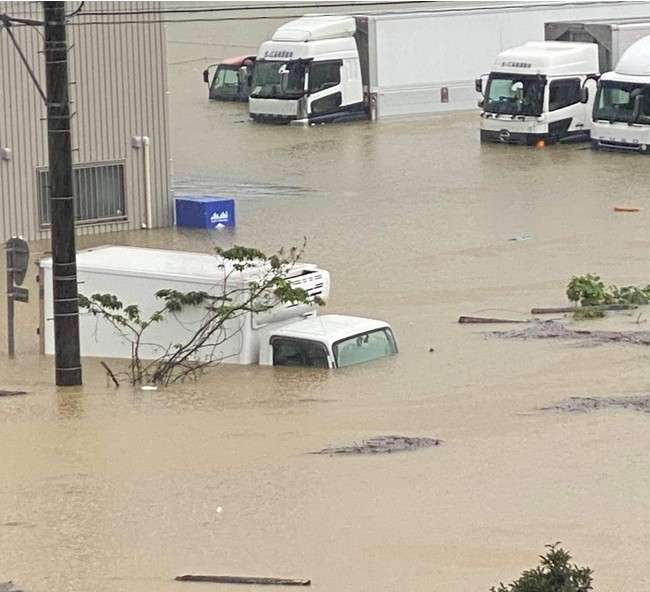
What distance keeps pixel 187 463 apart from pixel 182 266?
18.9 feet

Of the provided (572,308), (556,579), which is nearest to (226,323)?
(572,308)

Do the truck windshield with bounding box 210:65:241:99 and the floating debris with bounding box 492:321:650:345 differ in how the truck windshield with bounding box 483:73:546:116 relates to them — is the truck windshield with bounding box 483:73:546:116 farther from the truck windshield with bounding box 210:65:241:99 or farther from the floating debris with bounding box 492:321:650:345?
the floating debris with bounding box 492:321:650:345

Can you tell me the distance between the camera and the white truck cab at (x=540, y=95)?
4225cm

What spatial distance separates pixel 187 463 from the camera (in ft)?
51.7

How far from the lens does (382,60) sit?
4759 cm

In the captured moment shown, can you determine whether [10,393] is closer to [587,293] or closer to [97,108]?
[587,293]

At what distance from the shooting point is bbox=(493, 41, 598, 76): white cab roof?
42.5m

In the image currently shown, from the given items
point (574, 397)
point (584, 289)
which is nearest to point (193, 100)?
point (584, 289)

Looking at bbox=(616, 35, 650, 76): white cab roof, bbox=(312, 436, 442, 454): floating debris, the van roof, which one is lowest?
bbox=(312, 436, 442, 454): floating debris

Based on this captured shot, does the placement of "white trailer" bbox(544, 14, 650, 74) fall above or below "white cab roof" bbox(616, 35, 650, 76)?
above

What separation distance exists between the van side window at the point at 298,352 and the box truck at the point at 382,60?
88.4 feet

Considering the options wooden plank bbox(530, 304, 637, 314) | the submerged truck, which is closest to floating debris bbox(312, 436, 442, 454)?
wooden plank bbox(530, 304, 637, 314)

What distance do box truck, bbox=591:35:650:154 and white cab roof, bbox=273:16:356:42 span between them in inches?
337

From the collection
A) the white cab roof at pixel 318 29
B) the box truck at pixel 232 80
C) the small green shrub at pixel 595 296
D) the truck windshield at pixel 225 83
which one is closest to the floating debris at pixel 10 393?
the small green shrub at pixel 595 296
